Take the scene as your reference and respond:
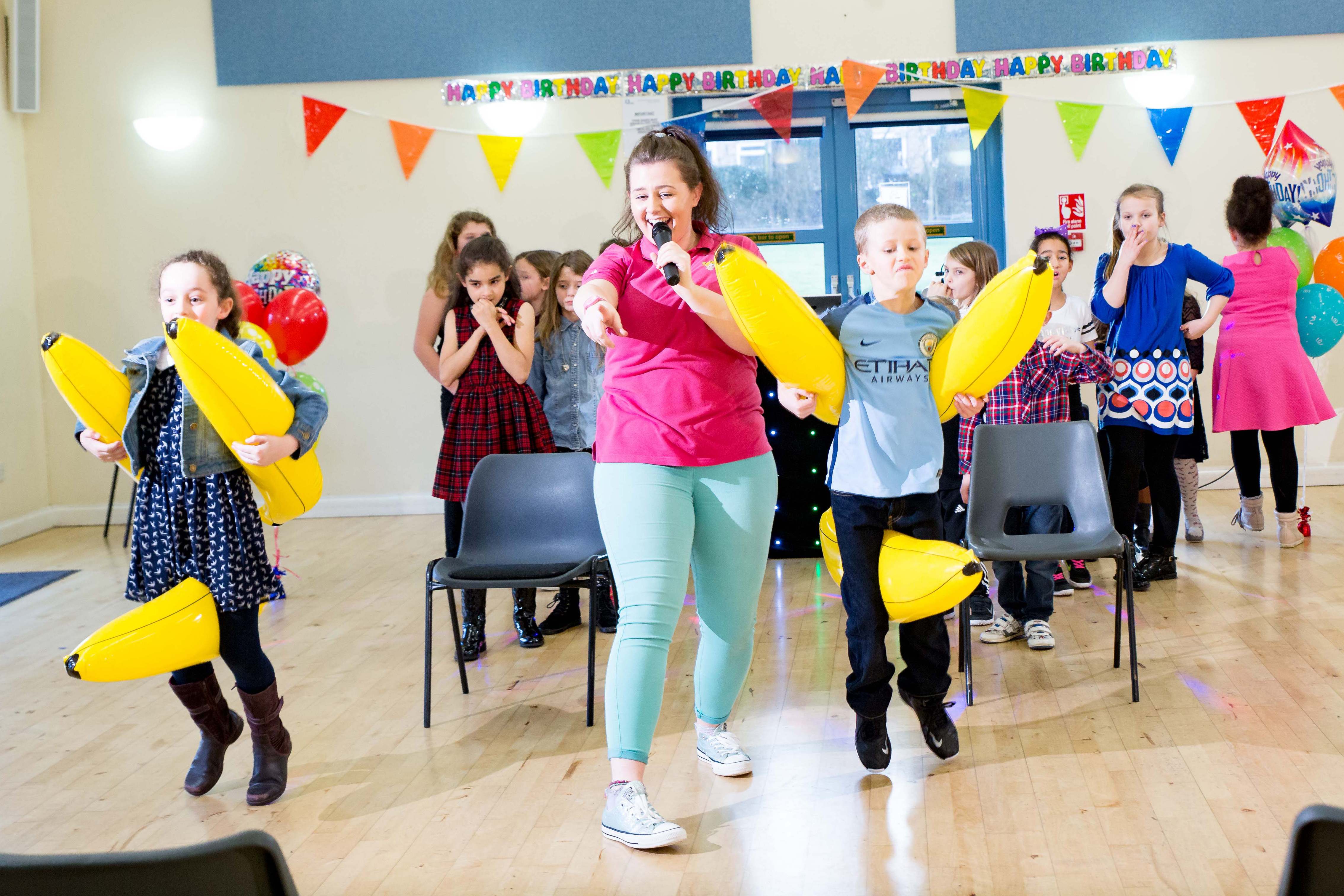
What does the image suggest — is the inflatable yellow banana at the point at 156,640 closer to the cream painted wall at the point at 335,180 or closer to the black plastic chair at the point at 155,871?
the black plastic chair at the point at 155,871

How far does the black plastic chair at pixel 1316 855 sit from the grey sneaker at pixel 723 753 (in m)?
1.68

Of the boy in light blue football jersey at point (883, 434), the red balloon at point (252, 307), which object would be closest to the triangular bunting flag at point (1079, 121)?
the boy in light blue football jersey at point (883, 434)

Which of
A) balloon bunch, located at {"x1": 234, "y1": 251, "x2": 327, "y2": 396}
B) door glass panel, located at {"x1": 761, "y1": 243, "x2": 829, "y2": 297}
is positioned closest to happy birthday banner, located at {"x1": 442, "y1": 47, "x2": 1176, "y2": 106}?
door glass panel, located at {"x1": 761, "y1": 243, "x2": 829, "y2": 297}

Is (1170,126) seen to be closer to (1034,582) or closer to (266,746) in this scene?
(1034,582)

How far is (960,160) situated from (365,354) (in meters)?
3.35

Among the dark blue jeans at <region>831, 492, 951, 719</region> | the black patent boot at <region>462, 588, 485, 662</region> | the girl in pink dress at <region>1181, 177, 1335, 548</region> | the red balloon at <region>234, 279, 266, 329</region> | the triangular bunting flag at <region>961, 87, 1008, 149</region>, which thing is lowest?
the black patent boot at <region>462, 588, 485, 662</region>

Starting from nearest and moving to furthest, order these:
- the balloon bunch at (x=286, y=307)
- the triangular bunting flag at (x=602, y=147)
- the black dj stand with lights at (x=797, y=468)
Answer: the black dj stand with lights at (x=797, y=468), the balloon bunch at (x=286, y=307), the triangular bunting flag at (x=602, y=147)

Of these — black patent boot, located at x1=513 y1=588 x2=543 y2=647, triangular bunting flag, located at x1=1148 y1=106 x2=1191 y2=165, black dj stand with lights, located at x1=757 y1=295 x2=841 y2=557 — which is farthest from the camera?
triangular bunting flag, located at x1=1148 y1=106 x2=1191 y2=165

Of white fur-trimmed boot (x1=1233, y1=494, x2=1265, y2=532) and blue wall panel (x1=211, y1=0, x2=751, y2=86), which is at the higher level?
blue wall panel (x1=211, y1=0, x2=751, y2=86)

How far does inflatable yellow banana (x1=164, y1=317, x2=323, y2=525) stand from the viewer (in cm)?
212

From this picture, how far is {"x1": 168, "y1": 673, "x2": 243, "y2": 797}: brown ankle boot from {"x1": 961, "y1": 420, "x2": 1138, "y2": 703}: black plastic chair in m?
1.85

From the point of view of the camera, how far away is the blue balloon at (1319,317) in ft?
15.1

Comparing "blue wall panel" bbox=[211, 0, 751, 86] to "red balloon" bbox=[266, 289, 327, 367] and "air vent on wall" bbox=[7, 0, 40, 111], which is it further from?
"red balloon" bbox=[266, 289, 327, 367]

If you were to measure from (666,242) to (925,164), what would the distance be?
4398 mm
